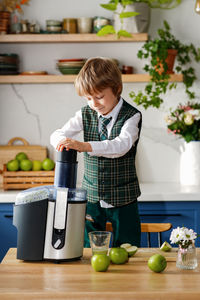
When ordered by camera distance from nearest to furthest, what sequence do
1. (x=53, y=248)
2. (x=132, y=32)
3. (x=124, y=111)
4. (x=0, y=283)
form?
(x=0, y=283), (x=53, y=248), (x=124, y=111), (x=132, y=32)

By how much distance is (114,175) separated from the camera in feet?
7.00

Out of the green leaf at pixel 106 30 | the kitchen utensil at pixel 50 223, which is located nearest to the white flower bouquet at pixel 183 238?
the kitchen utensil at pixel 50 223

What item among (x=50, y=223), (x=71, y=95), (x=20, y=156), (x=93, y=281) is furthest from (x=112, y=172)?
(x=71, y=95)

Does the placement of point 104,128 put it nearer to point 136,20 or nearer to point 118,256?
point 118,256

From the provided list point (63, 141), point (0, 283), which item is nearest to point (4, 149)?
point (63, 141)

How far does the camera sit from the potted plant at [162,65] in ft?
10.6

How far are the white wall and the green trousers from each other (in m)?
1.34

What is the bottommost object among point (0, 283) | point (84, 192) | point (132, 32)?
point (0, 283)

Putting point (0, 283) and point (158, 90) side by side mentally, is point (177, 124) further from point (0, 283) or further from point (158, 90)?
point (0, 283)

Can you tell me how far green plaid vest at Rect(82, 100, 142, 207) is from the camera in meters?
2.12

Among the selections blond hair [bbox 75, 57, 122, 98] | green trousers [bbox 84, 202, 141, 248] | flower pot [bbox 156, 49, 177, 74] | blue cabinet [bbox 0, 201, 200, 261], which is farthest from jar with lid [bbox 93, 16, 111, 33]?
green trousers [bbox 84, 202, 141, 248]

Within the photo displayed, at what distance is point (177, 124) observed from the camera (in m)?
3.25

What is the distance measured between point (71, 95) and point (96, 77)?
1.57 m

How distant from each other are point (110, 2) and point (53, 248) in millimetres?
2094
